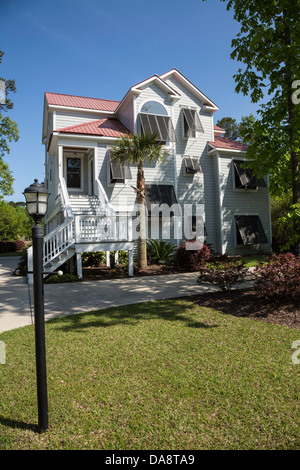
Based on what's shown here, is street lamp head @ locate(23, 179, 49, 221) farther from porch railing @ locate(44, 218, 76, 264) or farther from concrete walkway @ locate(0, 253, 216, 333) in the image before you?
porch railing @ locate(44, 218, 76, 264)

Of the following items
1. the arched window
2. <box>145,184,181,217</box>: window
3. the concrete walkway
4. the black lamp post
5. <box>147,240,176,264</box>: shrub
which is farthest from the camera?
the arched window

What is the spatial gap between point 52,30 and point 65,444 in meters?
5.47

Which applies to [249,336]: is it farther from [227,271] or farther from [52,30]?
[52,30]

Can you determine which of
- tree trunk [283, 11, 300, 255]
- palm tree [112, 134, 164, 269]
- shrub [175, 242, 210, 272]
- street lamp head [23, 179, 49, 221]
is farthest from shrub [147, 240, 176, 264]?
street lamp head [23, 179, 49, 221]

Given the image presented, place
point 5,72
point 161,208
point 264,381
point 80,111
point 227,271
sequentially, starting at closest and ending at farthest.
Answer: point 264,381, point 227,271, point 161,208, point 80,111, point 5,72

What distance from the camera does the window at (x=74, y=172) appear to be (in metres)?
16.0

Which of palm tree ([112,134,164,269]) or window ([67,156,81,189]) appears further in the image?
window ([67,156,81,189])

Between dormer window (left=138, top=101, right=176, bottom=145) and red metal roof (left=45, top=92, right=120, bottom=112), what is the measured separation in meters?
2.65

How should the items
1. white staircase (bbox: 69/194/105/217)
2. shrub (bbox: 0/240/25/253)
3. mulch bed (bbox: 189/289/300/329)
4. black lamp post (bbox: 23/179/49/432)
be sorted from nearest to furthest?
black lamp post (bbox: 23/179/49/432) < mulch bed (bbox: 189/289/300/329) < white staircase (bbox: 69/194/105/217) < shrub (bbox: 0/240/25/253)

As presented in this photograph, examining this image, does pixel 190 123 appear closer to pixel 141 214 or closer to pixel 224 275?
pixel 141 214

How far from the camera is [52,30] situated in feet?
15.3

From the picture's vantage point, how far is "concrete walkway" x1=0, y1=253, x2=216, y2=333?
6527 millimetres

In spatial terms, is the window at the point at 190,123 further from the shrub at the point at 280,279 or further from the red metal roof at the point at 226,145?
the shrub at the point at 280,279
